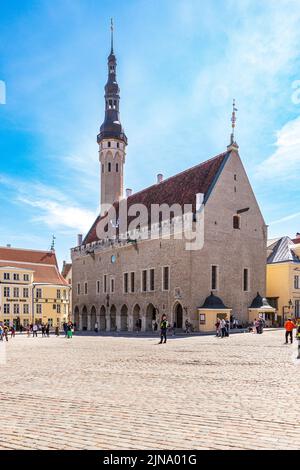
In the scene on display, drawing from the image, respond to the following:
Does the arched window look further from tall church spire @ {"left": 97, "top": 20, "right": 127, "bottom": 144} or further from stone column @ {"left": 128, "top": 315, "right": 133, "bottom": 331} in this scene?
tall church spire @ {"left": 97, "top": 20, "right": 127, "bottom": 144}

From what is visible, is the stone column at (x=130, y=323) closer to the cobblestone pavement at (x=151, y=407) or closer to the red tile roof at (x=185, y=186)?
the red tile roof at (x=185, y=186)

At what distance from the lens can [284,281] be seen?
46531 mm

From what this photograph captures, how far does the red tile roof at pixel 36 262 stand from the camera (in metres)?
60.6

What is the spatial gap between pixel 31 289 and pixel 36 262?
492cm

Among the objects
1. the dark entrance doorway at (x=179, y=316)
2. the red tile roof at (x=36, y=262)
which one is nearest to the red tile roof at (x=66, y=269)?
the red tile roof at (x=36, y=262)

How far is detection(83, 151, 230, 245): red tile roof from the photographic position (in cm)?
4319

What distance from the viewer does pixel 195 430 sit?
236 inches

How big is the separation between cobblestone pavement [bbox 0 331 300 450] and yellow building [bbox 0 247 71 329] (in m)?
45.6

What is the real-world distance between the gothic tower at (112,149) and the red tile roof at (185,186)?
6857mm

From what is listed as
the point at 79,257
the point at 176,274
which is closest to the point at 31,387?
the point at 176,274

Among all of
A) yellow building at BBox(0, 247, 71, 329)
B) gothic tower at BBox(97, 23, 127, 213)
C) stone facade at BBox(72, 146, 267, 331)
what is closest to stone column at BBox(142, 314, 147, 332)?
stone facade at BBox(72, 146, 267, 331)

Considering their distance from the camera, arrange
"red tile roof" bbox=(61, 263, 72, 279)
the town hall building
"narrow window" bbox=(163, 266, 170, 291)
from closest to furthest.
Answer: the town hall building < "narrow window" bbox=(163, 266, 170, 291) < "red tile roof" bbox=(61, 263, 72, 279)
